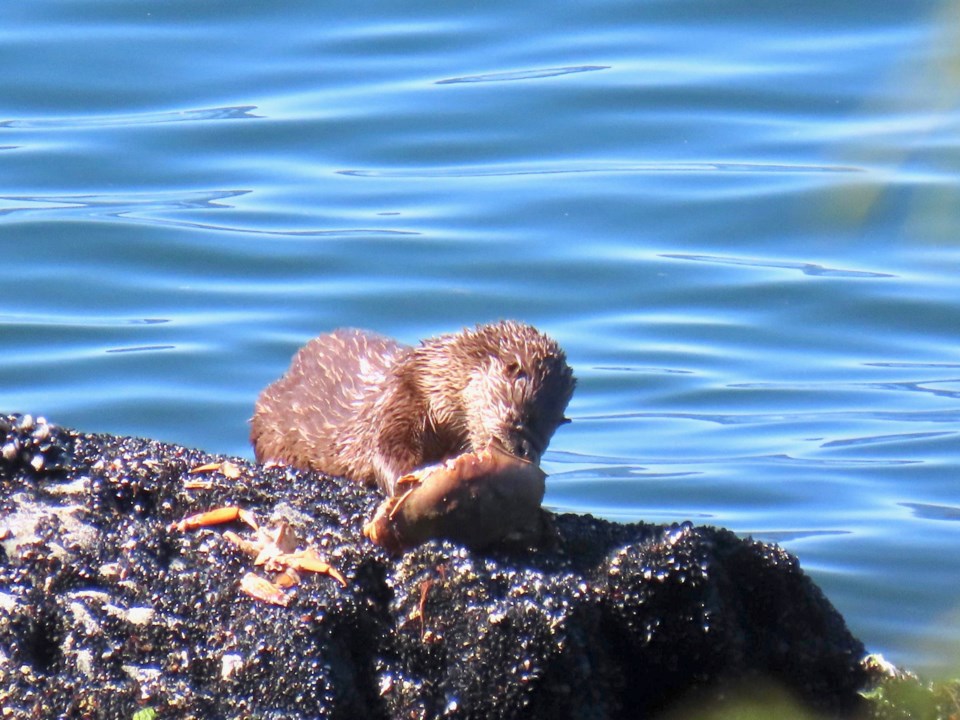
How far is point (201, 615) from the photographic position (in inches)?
124

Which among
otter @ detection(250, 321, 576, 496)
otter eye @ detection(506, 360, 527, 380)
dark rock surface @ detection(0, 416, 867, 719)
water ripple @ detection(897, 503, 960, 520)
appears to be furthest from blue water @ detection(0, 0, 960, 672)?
dark rock surface @ detection(0, 416, 867, 719)

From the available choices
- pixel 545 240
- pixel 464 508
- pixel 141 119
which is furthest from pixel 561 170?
pixel 464 508

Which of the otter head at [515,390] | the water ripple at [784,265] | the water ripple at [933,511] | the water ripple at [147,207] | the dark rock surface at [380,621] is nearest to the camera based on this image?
the dark rock surface at [380,621]

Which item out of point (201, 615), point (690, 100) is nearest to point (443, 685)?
point (201, 615)

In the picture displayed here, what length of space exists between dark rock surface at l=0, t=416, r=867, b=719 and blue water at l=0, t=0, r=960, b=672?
1915mm

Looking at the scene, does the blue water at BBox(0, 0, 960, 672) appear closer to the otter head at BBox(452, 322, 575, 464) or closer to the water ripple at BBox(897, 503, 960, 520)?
the water ripple at BBox(897, 503, 960, 520)

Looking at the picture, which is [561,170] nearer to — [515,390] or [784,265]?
[784,265]

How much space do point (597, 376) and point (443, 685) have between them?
16.5ft

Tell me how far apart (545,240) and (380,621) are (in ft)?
21.5

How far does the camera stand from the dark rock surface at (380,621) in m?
3.04

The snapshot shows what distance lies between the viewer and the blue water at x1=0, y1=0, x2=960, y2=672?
23.5 feet

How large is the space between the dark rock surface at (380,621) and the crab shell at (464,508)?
0.05m

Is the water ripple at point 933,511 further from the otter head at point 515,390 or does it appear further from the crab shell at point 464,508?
the crab shell at point 464,508

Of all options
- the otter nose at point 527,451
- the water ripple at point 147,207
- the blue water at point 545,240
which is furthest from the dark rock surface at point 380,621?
the water ripple at point 147,207
